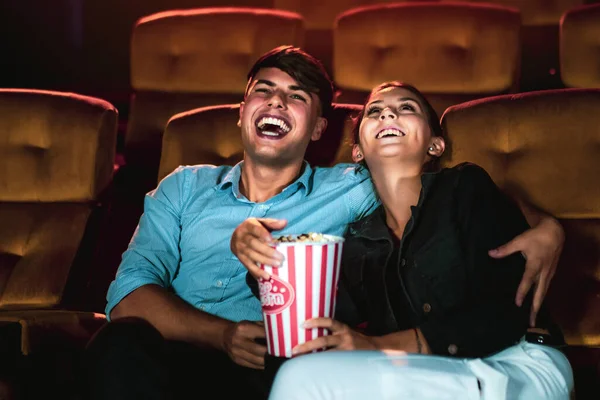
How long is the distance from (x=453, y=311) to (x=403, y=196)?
11.9 inches

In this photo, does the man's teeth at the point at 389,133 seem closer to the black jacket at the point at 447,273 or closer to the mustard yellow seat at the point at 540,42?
the black jacket at the point at 447,273

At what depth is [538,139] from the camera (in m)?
2.06

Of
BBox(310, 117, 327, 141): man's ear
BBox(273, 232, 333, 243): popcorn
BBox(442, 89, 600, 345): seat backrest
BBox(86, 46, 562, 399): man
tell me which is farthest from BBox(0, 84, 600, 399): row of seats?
BBox(273, 232, 333, 243): popcorn

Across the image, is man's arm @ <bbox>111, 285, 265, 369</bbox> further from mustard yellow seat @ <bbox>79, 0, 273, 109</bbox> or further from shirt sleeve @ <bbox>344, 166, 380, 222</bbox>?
mustard yellow seat @ <bbox>79, 0, 273, 109</bbox>

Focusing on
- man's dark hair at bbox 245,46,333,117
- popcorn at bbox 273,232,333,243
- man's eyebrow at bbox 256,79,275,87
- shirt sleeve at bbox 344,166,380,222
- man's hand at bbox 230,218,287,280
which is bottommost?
shirt sleeve at bbox 344,166,380,222

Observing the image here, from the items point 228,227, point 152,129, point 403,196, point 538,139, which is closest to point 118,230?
point 152,129

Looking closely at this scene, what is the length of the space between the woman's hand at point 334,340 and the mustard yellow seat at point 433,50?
4.70ft

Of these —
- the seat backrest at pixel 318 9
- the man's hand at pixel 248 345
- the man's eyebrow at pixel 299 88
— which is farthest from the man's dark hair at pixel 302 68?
the seat backrest at pixel 318 9

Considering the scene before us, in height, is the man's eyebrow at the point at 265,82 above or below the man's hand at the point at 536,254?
above

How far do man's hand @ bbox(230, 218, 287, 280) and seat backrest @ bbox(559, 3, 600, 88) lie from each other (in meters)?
1.52

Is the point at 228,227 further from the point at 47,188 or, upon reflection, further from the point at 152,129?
the point at 152,129

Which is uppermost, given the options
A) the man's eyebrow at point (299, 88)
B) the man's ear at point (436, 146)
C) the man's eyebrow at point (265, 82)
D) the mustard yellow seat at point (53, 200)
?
the man's eyebrow at point (265, 82)

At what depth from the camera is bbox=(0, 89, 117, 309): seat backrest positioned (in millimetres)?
2291

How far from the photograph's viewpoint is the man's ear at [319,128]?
197cm
